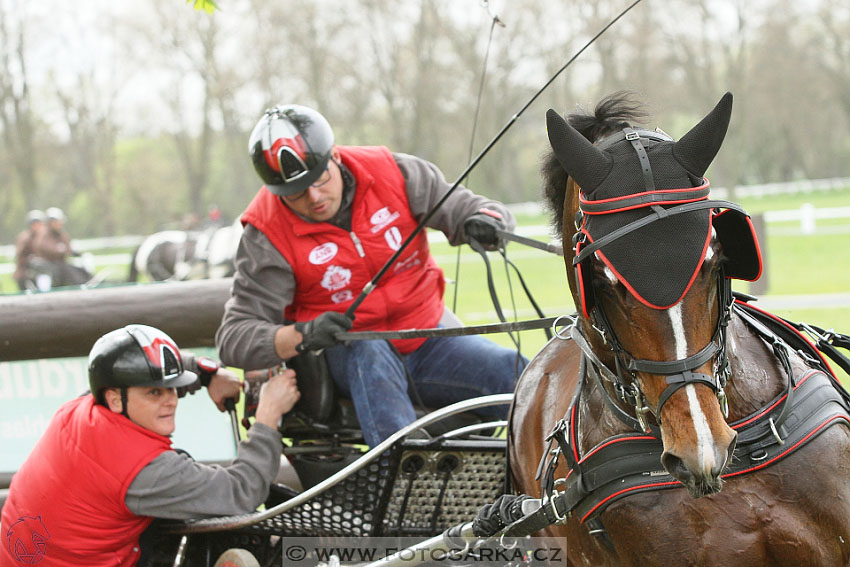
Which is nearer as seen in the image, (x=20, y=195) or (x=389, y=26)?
(x=389, y=26)

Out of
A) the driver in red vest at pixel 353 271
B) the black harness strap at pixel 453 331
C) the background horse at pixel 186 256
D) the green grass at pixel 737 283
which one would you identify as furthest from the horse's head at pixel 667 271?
the background horse at pixel 186 256

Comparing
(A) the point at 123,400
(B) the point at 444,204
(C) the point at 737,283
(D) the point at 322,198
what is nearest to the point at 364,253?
(D) the point at 322,198

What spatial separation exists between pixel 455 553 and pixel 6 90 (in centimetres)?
3109

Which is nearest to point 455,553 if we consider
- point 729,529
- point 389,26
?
point 729,529

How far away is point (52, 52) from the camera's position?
30.0 m

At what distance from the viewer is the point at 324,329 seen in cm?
354

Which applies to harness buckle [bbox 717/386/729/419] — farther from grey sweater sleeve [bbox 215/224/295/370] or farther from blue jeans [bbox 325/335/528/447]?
grey sweater sleeve [bbox 215/224/295/370]

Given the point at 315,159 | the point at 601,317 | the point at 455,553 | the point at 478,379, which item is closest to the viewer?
the point at 601,317

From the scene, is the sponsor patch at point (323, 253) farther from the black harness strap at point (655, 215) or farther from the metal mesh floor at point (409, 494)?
the black harness strap at point (655, 215)

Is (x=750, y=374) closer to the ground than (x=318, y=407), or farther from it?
farther from it

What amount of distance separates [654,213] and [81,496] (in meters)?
2.53

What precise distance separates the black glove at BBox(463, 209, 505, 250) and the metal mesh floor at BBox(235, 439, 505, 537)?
0.88m

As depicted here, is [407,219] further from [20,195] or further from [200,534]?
[20,195]

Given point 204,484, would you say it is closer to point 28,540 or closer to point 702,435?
point 28,540
